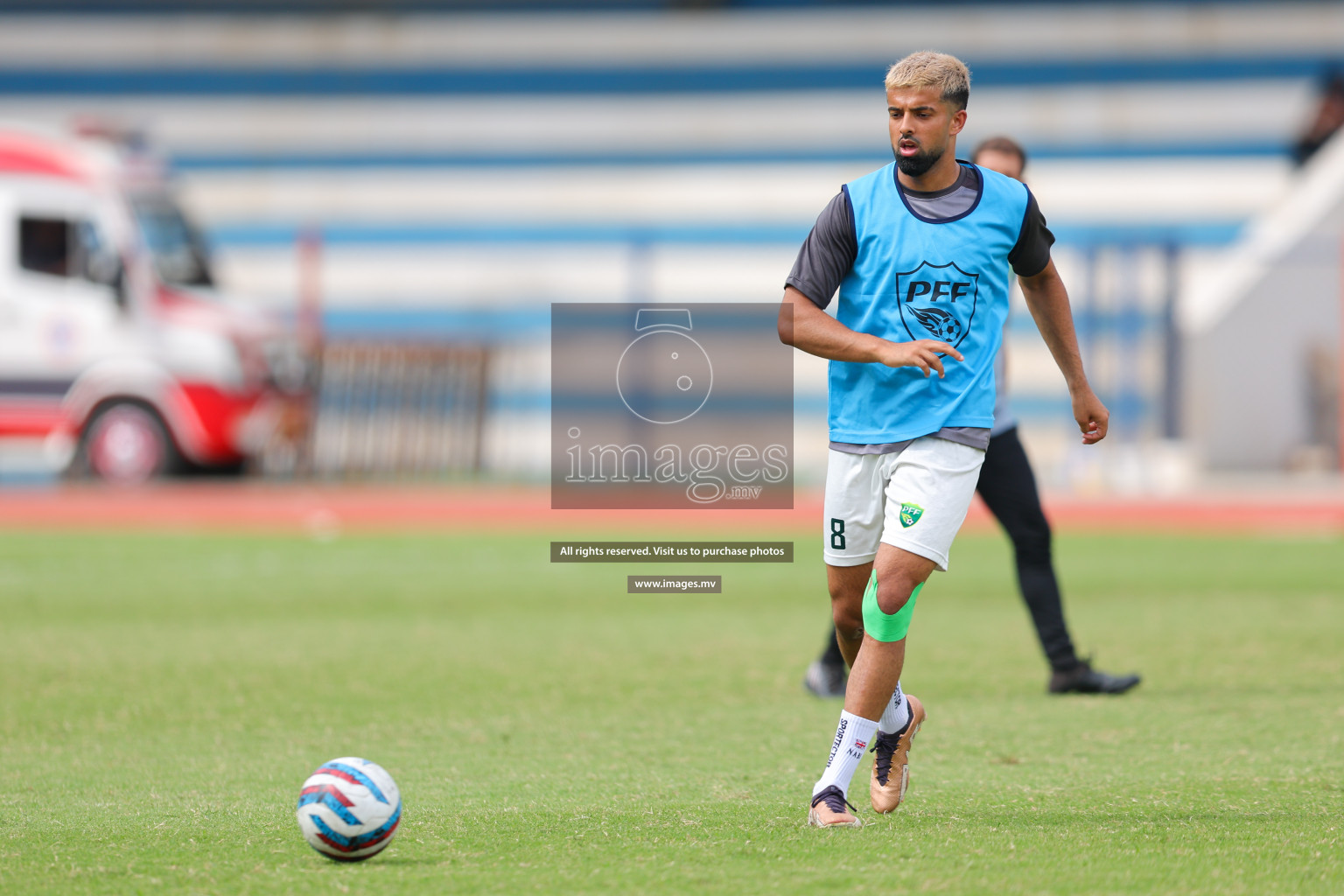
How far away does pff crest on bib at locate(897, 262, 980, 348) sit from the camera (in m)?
4.17

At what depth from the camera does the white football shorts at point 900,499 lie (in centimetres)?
414

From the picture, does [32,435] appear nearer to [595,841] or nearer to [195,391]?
[195,391]

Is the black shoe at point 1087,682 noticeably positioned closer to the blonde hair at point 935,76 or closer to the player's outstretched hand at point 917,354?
the player's outstretched hand at point 917,354

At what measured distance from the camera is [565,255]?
2367cm

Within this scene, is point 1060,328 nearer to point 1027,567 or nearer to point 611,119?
point 1027,567

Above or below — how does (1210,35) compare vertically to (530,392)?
above

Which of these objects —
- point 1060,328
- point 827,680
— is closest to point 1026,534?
point 827,680

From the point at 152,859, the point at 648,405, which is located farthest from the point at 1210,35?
the point at 152,859

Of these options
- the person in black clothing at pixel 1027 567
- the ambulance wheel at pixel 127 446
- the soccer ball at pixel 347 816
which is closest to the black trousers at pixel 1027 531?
the person in black clothing at pixel 1027 567

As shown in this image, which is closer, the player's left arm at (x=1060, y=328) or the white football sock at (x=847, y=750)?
the white football sock at (x=847, y=750)

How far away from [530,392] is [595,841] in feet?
53.8

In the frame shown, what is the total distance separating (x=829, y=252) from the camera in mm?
4191
